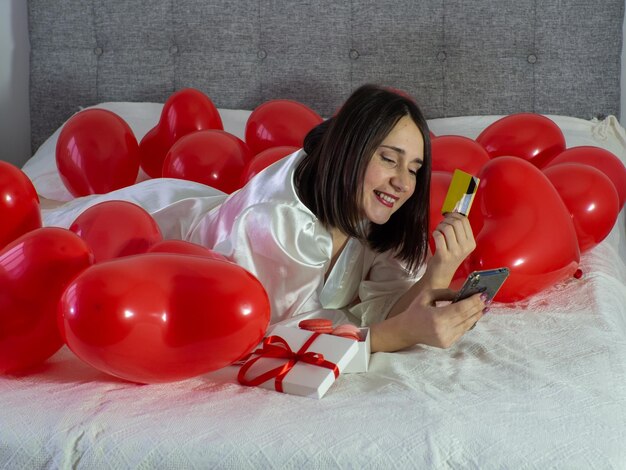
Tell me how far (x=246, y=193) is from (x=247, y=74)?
1.20 m

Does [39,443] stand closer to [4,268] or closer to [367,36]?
[4,268]

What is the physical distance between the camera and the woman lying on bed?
1412 mm

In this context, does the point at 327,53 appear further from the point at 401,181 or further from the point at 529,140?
the point at 401,181

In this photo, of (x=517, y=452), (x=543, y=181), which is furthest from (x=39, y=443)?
(x=543, y=181)

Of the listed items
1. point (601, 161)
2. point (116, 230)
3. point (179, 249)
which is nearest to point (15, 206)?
point (116, 230)

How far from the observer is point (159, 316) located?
1102mm

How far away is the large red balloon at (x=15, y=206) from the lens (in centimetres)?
154

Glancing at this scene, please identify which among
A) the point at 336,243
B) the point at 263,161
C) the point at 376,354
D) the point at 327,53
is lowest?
the point at 376,354

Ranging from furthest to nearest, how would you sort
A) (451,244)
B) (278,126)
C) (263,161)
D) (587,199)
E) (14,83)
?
(14,83) < (278,126) < (263,161) < (587,199) < (451,244)

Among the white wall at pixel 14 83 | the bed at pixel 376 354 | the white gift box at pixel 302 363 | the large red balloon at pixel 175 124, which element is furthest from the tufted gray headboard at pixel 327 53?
the white gift box at pixel 302 363

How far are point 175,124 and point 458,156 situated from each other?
783mm

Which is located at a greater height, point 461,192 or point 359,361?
point 461,192

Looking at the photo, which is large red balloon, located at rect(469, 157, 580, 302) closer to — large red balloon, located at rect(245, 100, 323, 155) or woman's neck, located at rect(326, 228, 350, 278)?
woman's neck, located at rect(326, 228, 350, 278)

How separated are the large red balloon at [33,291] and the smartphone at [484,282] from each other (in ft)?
1.97
